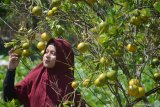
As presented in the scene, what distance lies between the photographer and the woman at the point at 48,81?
368 centimetres

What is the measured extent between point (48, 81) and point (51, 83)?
6 centimetres

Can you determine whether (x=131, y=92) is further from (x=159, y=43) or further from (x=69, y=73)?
(x=69, y=73)

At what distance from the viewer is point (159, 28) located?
286cm

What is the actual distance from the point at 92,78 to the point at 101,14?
474 mm

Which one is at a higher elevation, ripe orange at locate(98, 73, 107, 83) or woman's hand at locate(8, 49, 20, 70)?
ripe orange at locate(98, 73, 107, 83)

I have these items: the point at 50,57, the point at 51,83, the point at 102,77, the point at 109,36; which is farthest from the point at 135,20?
the point at 51,83

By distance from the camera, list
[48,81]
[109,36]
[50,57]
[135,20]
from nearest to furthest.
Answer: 1. [109,36]
2. [135,20]
3. [50,57]
4. [48,81]

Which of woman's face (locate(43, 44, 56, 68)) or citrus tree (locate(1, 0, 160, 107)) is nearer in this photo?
citrus tree (locate(1, 0, 160, 107))

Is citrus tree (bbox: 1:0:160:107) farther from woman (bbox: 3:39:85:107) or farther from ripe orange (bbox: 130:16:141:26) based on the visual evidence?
woman (bbox: 3:39:85:107)

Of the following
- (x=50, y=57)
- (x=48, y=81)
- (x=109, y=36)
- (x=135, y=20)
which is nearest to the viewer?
(x=109, y=36)

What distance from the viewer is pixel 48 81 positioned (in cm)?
383

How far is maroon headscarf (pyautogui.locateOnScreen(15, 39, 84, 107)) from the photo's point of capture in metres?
3.70

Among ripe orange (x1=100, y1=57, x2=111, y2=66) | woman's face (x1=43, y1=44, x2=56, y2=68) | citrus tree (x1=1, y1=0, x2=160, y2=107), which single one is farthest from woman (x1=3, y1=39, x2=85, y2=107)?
ripe orange (x1=100, y1=57, x2=111, y2=66)

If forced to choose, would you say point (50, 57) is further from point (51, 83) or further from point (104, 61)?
point (104, 61)
